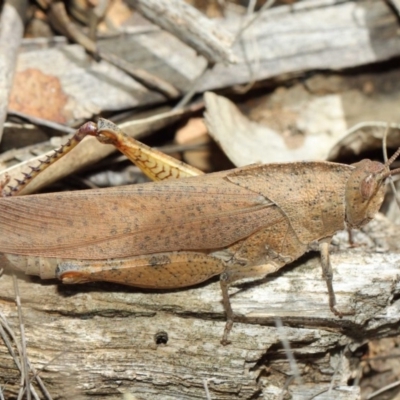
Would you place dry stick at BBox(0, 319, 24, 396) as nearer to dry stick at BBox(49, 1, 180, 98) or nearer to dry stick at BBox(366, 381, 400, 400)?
dry stick at BBox(366, 381, 400, 400)

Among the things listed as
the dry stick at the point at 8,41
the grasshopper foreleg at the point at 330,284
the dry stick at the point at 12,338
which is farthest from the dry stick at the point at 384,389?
the dry stick at the point at 8,41

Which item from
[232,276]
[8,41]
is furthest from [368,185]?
[8,41]

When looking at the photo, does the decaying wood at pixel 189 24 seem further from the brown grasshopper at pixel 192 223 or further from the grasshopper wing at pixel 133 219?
the grasshopper wing at pixel 133 219

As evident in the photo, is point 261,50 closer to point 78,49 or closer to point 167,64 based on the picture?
point 167,64

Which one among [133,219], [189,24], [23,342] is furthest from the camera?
[189,24]

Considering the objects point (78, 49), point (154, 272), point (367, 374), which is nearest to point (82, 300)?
point (154, 272)

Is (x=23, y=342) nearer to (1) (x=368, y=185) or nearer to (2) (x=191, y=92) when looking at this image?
(1) (x=368, y=185)
